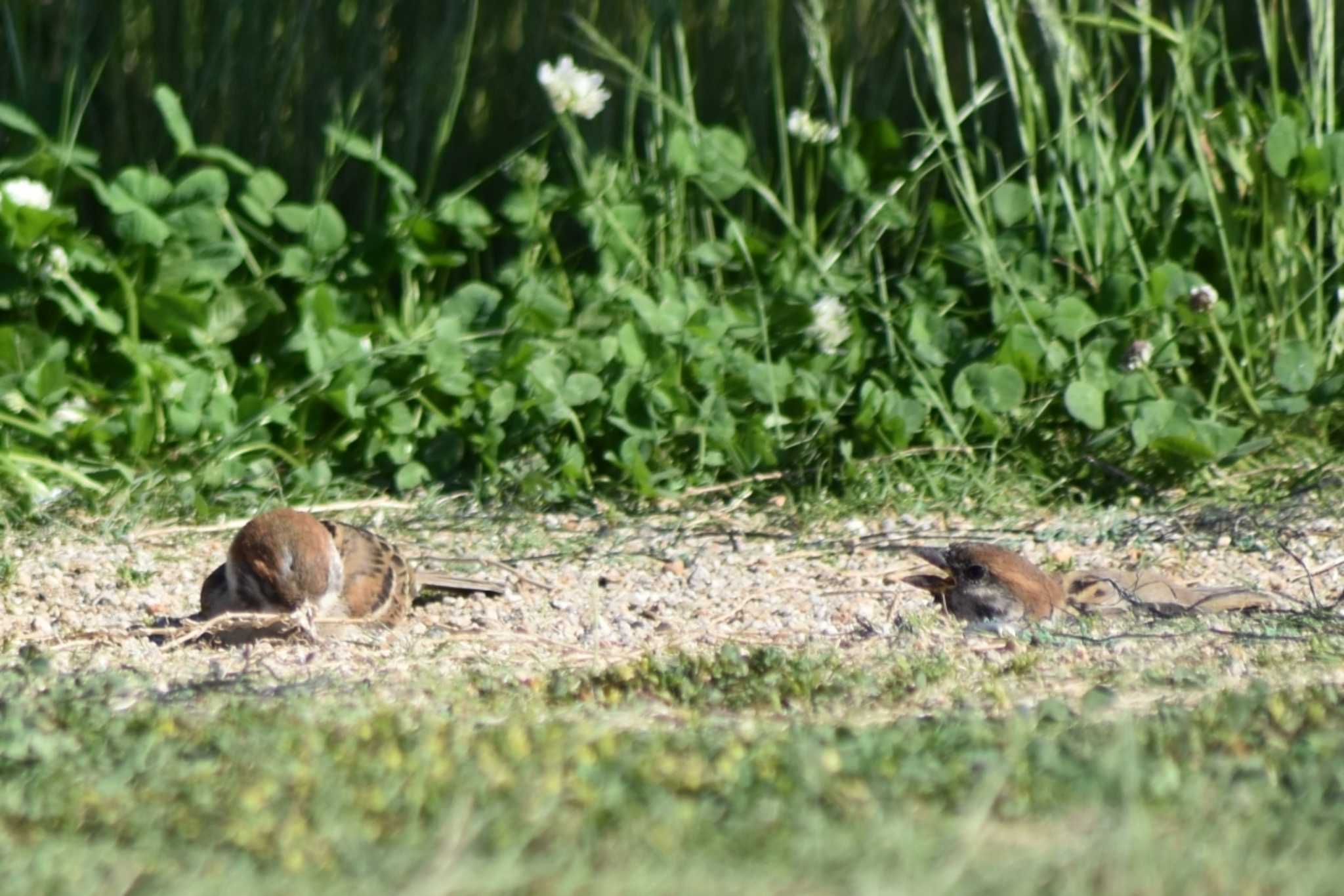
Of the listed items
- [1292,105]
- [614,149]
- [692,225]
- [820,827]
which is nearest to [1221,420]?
[1292,105]

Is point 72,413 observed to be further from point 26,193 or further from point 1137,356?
point 1137,356

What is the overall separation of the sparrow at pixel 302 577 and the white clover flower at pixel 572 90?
2124 millimetres

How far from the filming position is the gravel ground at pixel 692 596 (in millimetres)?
3914

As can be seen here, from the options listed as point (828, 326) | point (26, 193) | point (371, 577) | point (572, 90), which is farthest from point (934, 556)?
point (26, 193)

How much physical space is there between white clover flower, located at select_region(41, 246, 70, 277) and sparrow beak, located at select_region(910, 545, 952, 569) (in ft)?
10.7

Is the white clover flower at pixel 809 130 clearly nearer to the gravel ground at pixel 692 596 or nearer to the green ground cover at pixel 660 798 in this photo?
the gravel ground at pixel 692 596

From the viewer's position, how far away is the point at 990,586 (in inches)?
193

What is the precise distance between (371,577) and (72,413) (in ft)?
5.86

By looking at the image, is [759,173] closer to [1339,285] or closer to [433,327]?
[433,327]

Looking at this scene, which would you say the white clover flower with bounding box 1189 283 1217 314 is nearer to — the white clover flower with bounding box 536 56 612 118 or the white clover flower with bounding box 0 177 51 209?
the white clover flower with bounding box 536 56 612 118

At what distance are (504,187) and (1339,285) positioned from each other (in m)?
3.32

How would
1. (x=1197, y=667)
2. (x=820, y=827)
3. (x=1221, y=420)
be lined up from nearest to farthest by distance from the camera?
(x=820, y=827) < (x=1197, y=667) < (x=1221, y=420)

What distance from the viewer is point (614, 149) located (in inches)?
284

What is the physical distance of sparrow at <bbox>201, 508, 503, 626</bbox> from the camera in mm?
5008
